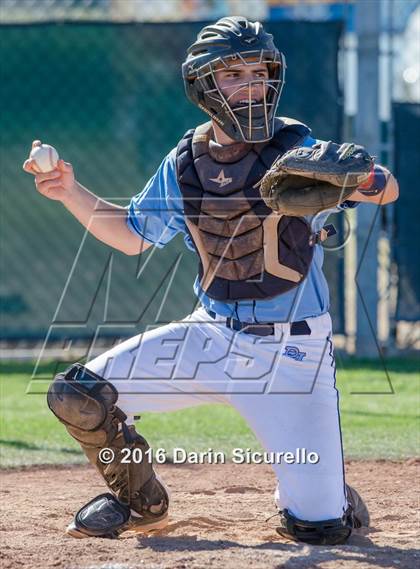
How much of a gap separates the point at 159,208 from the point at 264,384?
0.78m

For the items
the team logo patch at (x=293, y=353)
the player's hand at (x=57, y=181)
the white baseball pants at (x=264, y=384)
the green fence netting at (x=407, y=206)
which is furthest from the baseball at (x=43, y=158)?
the green fence netting at (x=407, y=206)

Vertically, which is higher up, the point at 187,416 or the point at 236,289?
the point at 236,289

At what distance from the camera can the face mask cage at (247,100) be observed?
3.73 meters

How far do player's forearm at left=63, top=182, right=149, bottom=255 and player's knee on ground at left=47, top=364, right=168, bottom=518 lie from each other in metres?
0.55

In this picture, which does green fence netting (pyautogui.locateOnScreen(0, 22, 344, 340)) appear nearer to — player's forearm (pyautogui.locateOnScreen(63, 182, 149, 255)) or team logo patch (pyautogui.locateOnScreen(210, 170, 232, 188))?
player's forearm (pyautogui.locateOnScreen(63, 182, 149, 255))

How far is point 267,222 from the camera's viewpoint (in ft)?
12.5

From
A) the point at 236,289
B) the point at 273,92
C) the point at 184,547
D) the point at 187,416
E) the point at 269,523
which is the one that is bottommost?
the point at 187,416

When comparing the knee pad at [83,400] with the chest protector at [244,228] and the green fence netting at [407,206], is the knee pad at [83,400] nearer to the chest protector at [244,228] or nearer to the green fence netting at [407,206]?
the chest protector at [244,228]

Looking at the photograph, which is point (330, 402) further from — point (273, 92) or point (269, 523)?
point (273, 92)

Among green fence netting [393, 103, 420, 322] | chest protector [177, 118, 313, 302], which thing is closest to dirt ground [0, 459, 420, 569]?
chest protector [177, 118, 313, 302]

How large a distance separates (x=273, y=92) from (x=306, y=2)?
191 inches

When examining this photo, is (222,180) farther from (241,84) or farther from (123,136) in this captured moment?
(123,136)

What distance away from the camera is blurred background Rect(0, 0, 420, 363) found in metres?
7.54

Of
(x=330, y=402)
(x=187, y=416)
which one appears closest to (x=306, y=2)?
(x=187, y=416)
